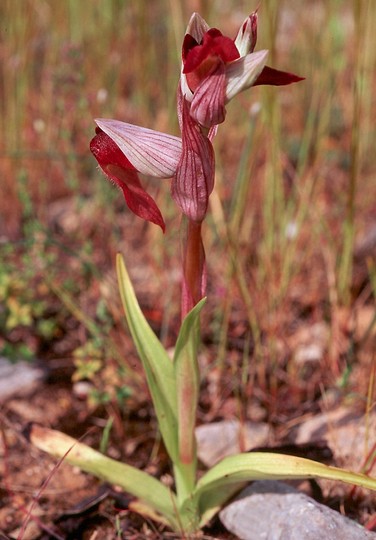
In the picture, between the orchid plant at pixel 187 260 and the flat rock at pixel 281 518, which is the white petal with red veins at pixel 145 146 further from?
→ the flat rock at pixel 281 518

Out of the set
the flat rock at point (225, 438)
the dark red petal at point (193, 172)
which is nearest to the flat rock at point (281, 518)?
the flat rock at point (225, 438)

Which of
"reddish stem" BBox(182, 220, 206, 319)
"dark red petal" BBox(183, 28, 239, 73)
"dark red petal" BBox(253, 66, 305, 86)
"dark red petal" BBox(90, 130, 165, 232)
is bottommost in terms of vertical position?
"reddish stem" BBox(182, 220, 206, 319)

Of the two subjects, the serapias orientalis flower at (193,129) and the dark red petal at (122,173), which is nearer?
the serapias orientalis flower at (193,129)

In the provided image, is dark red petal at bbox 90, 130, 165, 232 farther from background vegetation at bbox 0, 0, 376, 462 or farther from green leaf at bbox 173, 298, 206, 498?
background vegetation at bbox 0, 0, 376, 462

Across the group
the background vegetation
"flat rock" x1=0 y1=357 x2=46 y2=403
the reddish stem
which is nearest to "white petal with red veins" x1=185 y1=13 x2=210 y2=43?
the reddish stem

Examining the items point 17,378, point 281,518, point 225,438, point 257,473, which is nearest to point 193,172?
point 257,473

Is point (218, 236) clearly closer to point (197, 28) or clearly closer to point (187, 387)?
point (187, 387)

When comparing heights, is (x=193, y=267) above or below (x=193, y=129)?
below

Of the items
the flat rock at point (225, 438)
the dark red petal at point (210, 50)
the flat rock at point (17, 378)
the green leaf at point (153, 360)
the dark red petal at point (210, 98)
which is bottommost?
the flat rock at point (225, 438)
